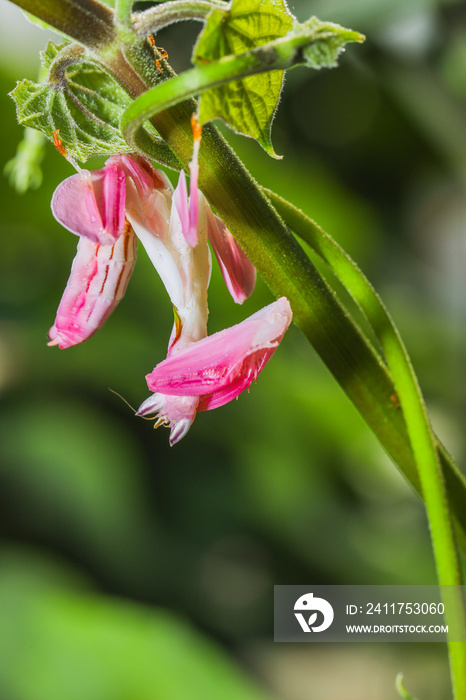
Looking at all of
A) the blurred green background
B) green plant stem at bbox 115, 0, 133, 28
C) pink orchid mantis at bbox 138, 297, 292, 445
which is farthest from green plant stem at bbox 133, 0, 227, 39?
the blurred green background

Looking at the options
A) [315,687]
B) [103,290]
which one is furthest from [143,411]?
[315,687]

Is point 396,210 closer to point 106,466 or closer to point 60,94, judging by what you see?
point 106,466

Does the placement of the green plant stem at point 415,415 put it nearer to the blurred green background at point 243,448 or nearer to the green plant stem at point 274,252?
the green plant stem at point 274,252

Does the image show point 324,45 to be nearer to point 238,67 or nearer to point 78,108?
point 238,67

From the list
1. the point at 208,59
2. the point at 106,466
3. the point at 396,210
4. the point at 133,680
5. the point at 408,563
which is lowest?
the point at 133,680

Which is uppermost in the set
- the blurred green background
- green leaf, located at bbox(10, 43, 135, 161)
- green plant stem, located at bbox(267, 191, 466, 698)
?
the blurred green background

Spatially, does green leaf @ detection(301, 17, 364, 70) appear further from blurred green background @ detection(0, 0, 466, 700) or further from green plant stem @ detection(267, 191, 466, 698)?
blurred green background @ detection(0, 0, 466, 700)

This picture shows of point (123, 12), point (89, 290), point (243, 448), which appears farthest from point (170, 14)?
point (243, 448)

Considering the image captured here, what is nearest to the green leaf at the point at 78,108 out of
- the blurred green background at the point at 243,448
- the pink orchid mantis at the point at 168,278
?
the pink orchid mantis at the point at 168,278
